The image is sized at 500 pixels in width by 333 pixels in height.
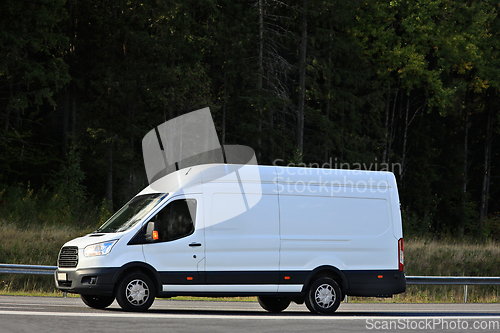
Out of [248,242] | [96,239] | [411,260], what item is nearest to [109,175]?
[411,260]

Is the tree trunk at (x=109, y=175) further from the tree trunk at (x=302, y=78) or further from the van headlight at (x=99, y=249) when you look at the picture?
the van headlight at (x=99, y=249)

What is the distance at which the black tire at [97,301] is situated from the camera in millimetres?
12383

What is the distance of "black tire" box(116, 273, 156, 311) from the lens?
38.0ft

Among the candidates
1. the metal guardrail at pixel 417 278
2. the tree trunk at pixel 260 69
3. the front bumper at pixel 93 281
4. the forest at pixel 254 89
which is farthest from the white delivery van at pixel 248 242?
the tree trunk at pixel 260 69

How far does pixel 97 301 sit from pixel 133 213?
1.79 m

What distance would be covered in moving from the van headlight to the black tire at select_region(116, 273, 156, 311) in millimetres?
562

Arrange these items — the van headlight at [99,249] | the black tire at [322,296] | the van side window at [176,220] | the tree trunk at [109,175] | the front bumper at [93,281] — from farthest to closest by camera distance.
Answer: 1. the tree trunk at [109,175]
2. the black tire at [322,296]
3. the van side window at [176,220]
4. the van headlight at [99,249]
5. the front bumper at [93,281]

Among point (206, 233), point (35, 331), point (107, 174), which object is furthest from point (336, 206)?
point (107, 174)

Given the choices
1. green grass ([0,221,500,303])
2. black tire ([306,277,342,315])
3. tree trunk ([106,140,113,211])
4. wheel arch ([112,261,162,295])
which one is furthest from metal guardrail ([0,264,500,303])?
tree trunk ([106,140,113,211])

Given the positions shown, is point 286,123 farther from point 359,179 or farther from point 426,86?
point 359,179

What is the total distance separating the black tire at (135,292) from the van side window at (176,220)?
76 cm

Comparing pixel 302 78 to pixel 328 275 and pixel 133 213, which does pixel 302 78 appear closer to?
pixel 328 275

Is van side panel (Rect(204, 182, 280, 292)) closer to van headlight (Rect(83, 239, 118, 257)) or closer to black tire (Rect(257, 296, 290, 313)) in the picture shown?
black tire (Rect(257, 296, 290, 313))

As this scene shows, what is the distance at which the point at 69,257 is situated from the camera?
12.0m
